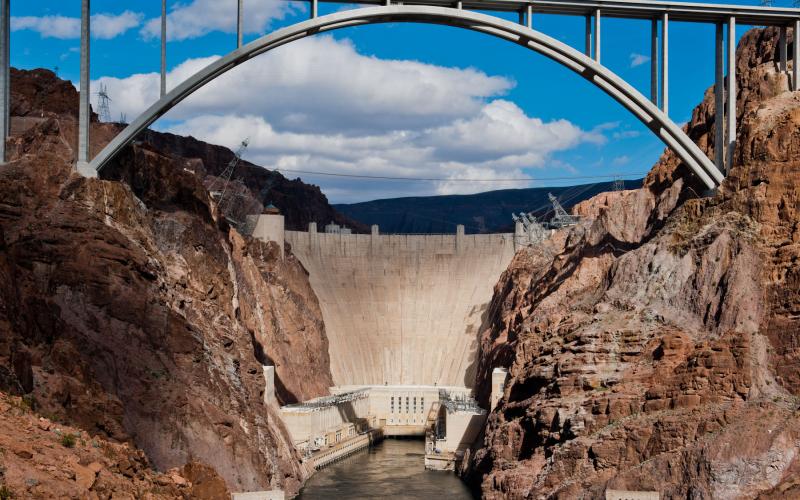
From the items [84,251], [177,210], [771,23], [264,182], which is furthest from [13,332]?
[264,182]

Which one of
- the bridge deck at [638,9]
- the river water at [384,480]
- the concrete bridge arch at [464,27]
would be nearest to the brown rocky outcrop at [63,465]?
the concrete bridge arch at [464,27]

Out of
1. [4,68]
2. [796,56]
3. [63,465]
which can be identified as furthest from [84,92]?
[63,465]

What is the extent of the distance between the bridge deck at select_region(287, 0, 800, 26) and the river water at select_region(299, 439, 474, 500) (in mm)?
30173

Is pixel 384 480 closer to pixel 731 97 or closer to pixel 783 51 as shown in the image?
pixel 731 97

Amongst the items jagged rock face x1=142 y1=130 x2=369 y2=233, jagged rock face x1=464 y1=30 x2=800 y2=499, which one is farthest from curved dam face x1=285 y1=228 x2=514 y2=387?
jagged rock face x1=464 y1=30 x2=800 y2=499

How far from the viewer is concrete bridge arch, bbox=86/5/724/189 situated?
65.7 m

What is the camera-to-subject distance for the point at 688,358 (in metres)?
60.0

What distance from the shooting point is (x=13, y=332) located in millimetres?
41125

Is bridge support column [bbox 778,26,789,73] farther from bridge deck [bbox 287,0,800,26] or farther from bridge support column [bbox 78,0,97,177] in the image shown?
bridge support column [bbox 78,0,97,177]

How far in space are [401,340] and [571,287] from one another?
51.1m

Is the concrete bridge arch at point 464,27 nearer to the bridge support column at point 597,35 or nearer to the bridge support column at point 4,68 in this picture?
the bridge support column at point 597,35

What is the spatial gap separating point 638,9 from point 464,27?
9.76 meters

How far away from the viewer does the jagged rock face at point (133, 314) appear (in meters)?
45.3

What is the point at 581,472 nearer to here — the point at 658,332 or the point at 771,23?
the point at 658,332
